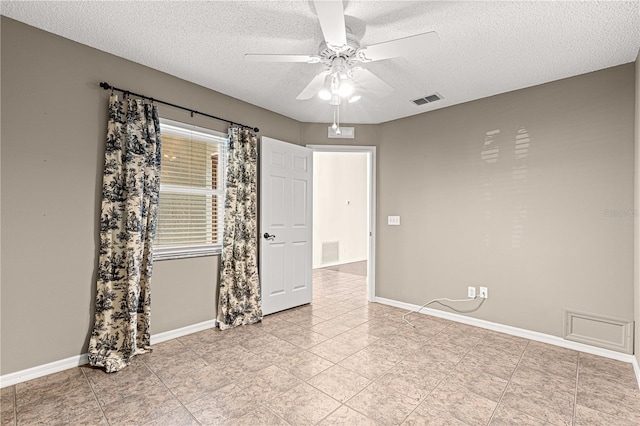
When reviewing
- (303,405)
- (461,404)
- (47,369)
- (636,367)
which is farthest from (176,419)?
(636,367)

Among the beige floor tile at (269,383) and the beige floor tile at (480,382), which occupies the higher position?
the beige floor tile at (480,382)

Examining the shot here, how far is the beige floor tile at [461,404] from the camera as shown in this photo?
1829 mm

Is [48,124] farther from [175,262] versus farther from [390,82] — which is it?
[390,82]

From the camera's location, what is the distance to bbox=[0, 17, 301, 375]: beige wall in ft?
6.91

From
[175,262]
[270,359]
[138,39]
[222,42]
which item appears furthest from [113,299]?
[222,42]

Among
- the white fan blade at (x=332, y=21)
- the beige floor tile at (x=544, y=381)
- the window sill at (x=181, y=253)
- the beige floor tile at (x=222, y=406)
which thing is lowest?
the beige floor tile at (x=222, y=406)

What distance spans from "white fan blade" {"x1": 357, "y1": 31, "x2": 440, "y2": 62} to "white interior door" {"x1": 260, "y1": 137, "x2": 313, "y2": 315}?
191 centimetres

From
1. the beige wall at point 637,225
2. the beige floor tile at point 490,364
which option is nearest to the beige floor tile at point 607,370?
the beige wall at point 637,225

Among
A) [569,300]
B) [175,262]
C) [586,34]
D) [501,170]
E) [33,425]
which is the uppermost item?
[586,34]

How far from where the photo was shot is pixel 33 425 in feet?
5.68

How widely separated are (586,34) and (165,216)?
371 centimetres

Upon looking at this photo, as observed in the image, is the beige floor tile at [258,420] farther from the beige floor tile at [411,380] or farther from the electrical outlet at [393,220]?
the electrical outlet at [393,220]

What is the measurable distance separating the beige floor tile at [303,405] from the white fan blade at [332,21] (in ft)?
7.32

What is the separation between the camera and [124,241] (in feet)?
8.31
